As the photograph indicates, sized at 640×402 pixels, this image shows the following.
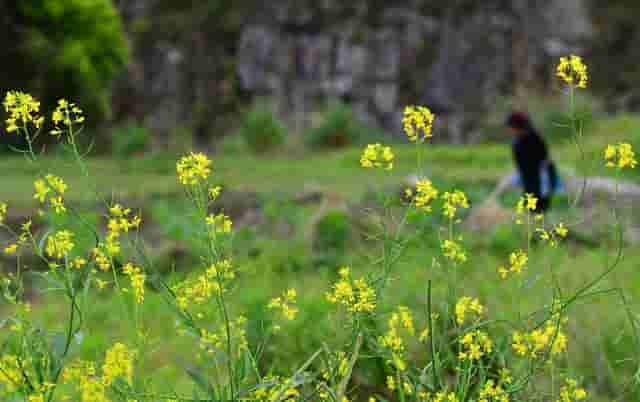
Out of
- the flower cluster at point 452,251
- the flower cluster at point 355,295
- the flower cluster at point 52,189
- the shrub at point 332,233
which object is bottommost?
the shrub at point 332,233

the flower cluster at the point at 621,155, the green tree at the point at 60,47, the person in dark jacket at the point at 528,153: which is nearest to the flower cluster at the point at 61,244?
Result: the flower cluster at the point at 621,155

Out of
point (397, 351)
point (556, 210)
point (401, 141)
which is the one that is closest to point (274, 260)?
point (556, 210)

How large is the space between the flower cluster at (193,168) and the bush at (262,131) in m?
13.4

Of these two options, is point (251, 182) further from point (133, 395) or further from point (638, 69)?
point (638, 69)

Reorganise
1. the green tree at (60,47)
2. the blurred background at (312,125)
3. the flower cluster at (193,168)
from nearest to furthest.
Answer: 1. the flower cluster at (193,168)
2. the blurred background at (312,125)
3. the green tree at (60,47)

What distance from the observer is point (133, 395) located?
49.8 inches

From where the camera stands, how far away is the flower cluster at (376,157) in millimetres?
1259

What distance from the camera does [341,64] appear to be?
18734 millimetres

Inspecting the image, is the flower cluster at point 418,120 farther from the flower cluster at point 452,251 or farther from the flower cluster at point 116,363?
the flower cluster at point 116,363

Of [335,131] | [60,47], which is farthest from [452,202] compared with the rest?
[335,131]

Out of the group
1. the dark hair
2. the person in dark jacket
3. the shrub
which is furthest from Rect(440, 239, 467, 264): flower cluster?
the dark hair

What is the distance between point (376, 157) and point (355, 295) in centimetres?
A: 22

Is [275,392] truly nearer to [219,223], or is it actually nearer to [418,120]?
[219,223]

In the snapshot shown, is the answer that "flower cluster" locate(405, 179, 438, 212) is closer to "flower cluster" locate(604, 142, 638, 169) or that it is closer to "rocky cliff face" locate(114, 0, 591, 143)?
"flower cluster" locate(604, 142, 638, 169)
